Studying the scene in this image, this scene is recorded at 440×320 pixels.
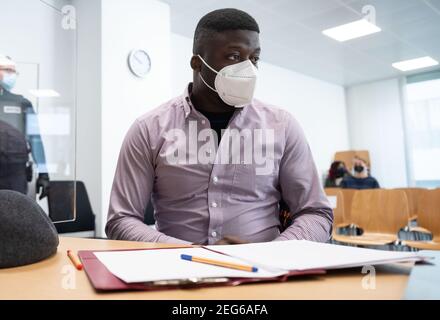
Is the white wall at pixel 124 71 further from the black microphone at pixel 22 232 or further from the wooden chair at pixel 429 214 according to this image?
the wooden chair at pixel 429 214

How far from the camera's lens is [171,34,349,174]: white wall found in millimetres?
5773

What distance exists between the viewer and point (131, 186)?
3.51 feet

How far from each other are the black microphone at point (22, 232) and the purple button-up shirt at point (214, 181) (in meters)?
0.38

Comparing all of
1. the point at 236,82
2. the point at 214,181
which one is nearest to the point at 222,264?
the point at 214,181

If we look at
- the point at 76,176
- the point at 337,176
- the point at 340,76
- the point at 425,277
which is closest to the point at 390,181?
the point at 337,176

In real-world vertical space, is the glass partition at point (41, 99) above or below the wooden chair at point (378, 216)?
above

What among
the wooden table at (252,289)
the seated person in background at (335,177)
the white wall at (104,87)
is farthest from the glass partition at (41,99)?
the seated person in background at (335,177)

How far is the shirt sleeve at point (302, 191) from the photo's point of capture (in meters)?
1.00

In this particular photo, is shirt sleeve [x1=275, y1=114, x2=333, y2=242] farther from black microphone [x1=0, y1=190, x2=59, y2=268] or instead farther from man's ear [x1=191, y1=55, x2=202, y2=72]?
black microphone [x1=0, y1=190, x2=59, y2=268]

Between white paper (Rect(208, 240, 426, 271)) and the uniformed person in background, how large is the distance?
2542mm

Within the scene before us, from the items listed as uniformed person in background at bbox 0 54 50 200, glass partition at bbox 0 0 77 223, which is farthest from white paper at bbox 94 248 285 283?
uniformed person in background at bbox 0 54 50 200

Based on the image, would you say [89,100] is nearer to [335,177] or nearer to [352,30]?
[352,30]

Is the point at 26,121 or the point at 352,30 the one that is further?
the point at 352,30

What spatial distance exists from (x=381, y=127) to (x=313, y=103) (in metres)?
1.51
